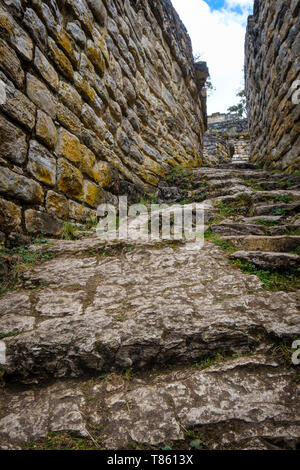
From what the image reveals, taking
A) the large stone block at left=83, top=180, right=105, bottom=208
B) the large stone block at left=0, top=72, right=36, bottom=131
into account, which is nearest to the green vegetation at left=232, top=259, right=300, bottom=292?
the large stone block at left=83, top=180, right=105, bottom=208

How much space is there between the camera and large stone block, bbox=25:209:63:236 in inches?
79.4

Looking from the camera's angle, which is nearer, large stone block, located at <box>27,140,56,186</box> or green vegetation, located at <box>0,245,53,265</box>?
green vegetation, located at <box>0,245,53,265</box>

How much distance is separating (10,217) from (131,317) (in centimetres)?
122

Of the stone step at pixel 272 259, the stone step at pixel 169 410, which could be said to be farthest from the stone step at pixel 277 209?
the stone step at pixel 169 410

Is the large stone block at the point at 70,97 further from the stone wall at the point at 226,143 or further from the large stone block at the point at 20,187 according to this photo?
the stone wall at the point at 226,143

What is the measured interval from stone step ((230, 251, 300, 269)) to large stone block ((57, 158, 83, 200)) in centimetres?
176

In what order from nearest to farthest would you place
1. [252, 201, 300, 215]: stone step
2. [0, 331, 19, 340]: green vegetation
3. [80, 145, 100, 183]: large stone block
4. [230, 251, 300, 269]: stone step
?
[0, 331, 19, 340]: green vegetation < [230, 251, 300, 269]: stone step < [252, 201, 300, 215]: stone step < [80, 145, 100, 183]: large stone block

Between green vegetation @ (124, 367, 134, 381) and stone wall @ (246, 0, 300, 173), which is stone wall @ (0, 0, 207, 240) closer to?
green vegetation @ (124, 367, 134, 381)

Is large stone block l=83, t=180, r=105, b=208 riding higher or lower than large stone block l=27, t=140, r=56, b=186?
lower

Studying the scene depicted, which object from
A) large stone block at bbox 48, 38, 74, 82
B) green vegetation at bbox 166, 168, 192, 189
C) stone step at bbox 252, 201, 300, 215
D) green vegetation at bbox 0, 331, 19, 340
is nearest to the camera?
green vegetation at bbox 0, 331, 19, 340

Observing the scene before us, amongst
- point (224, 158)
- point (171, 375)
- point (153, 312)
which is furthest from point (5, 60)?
point (224, 158)

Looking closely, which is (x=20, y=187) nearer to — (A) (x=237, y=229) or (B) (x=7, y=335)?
(B) (x=7, y=335)

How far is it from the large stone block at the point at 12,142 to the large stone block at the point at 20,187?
125mm

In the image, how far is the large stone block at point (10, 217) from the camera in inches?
70.4
